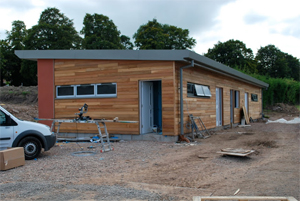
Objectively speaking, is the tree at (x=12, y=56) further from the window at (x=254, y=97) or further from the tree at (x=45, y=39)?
the window at (x=254, y=97)

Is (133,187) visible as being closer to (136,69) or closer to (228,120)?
(136,69)

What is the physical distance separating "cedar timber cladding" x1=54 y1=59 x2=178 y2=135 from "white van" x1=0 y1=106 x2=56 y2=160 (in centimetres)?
384

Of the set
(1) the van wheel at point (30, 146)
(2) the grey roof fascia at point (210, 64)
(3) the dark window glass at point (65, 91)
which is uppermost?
(2) the grey roof fascia at point (210, 64)

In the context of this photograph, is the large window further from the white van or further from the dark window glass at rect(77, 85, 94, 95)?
the white van

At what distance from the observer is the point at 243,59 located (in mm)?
44375

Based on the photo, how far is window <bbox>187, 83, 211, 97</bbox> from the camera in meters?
11.2

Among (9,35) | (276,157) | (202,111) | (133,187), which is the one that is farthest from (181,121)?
(9,35)

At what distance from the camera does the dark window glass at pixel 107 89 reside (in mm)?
11188

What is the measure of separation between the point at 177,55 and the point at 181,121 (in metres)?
2.49

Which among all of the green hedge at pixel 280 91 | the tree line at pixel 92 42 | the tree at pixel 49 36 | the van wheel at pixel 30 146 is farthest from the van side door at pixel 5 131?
the green hedge at pixel 280 91

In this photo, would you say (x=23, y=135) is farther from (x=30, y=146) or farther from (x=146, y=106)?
(x=146, y=106)

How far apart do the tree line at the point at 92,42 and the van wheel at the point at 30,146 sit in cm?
2603

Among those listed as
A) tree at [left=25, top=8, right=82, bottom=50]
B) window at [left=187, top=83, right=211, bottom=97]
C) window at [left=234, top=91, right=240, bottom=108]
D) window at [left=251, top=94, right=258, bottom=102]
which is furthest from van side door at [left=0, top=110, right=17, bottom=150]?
tree at [left=25, top=8, right=82, bottom=50]

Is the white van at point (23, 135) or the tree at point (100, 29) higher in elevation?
the tree at point (100, 29)
